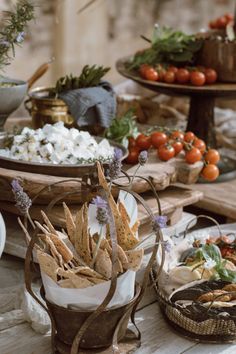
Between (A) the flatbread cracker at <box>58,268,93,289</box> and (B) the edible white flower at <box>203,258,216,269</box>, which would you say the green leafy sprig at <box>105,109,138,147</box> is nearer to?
(B) the edible white flower at <box>203,258,216,269</box>

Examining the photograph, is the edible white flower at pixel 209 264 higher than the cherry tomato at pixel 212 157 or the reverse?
higher

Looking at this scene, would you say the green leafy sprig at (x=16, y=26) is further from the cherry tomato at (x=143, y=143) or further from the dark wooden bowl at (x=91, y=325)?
the dark wooden bowl at (x=91, y=325)

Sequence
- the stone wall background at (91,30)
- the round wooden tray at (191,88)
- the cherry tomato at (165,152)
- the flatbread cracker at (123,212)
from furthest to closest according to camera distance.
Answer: the stone wall background at (91,30) → the round wooden tray at (191,88) → the cherry tomato at (165,152) → the flatbread cracker at (123,212)

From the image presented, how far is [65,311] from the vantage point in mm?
1207

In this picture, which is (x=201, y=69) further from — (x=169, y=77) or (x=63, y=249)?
(x=63, y=249)

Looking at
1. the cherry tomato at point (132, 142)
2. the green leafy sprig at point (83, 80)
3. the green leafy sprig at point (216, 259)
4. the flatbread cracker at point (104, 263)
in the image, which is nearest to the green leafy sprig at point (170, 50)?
the green leafy sprig at point (83, 80)

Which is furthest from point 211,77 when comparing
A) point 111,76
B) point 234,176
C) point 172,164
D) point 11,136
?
point 111,76

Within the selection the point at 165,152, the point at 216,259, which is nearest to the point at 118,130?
the point at 165,152

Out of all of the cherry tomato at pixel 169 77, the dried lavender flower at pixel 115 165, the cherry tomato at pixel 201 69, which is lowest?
the cherry tomato at pixel 169 77

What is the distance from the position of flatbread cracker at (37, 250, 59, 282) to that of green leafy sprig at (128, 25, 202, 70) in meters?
1.52

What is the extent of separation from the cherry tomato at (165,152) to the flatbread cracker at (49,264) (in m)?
0.85

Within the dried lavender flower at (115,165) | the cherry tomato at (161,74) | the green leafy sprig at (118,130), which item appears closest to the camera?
the dried lavender flower at (115,165)

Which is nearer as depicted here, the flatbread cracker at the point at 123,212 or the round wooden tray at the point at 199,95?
the flatbread cracker at the point at 123,212

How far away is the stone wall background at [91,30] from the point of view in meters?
4.22
